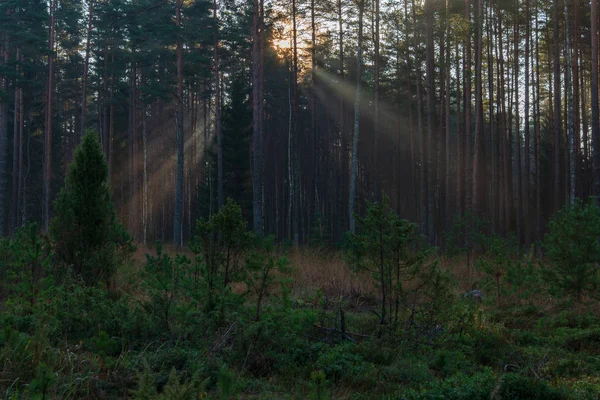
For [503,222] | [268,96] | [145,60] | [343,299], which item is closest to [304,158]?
[268,96]

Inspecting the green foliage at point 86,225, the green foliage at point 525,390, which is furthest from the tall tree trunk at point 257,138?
the green foliage at point 525,390

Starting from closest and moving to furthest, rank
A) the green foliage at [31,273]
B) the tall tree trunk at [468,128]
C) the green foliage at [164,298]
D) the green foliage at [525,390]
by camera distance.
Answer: the green foliage at [525,390] < the green foliage at [164,298] < the green foliage at [31,273] < the tall tree trunk at [468,128]

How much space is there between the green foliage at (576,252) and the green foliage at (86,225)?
7.14m

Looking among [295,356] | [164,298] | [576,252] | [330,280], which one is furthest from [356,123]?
[295,356]

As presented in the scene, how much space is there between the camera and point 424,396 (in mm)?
4156

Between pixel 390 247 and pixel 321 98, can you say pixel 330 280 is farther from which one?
pixel 321 98

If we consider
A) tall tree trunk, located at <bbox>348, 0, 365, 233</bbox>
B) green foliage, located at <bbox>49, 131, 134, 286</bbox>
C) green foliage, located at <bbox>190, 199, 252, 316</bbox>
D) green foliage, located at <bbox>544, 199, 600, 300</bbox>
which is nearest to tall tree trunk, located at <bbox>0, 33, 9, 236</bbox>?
tall tree trunk, located at <bbox>348, 0, 365, 233</bbox>

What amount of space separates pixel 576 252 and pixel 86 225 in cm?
771

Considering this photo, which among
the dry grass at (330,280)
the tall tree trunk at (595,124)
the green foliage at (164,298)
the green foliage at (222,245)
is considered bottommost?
the dry grass at (330,280)

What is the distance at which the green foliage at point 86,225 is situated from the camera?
7.98 meters

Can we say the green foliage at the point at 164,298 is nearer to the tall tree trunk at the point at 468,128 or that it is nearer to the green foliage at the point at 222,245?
the green foliage at the point at 222,245

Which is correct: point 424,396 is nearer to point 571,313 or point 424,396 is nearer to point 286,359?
point 286,359

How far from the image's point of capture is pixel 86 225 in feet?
26.6

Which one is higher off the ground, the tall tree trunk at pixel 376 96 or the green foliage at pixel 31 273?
the tall tree trunk at pixel 376 96
